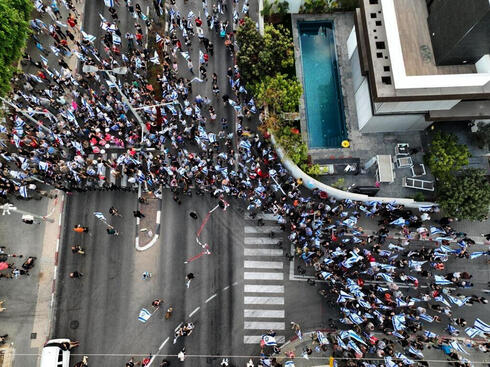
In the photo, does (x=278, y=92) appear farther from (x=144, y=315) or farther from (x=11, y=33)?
(x=11, y=33)

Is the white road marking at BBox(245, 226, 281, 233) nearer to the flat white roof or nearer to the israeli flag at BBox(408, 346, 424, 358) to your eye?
the israeli flag at BBox(408, 346, 424, 358)

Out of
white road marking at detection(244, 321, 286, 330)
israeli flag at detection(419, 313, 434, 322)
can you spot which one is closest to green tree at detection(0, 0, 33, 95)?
white road marking at detection(244, 321, 286, 330)

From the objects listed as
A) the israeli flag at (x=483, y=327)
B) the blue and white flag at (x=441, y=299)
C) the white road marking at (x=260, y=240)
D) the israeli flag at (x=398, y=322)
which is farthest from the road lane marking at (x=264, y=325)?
the israeli flag at (x=483, y=327)

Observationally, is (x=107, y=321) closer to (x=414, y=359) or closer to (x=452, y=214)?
(x=414, y=359)

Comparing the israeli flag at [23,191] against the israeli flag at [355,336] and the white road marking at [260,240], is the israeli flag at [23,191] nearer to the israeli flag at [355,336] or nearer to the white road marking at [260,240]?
the white road marking at [260,240]

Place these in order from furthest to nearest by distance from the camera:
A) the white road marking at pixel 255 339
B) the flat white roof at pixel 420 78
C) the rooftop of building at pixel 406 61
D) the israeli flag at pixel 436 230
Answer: the white road marking at pixel 255 339 < the israeli flag at pixel 436 230 < the rooftop of building at pixel 406 61 < the flat white roof at pixel 420 78

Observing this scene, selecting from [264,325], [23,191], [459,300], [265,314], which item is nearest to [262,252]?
[265,314]

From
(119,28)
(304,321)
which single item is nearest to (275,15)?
(119,28)
